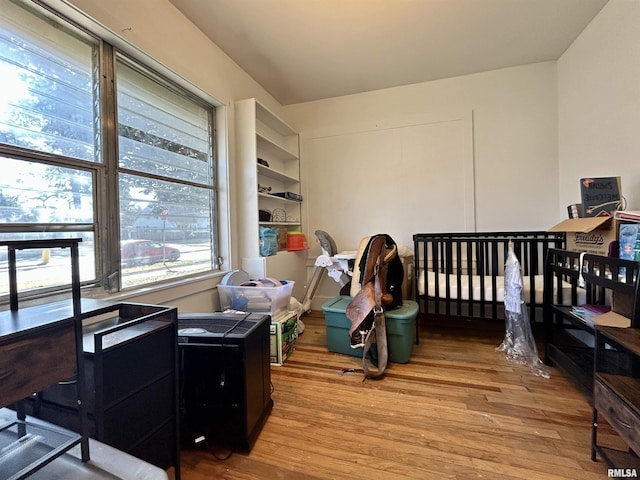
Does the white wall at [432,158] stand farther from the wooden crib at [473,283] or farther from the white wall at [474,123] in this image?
the wooden crib at [473,283]

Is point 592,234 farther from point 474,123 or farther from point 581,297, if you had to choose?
point 474,123

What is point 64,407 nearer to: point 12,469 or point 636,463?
point 12,469

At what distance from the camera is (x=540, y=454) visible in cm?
123

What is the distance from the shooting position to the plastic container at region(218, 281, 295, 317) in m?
2.23

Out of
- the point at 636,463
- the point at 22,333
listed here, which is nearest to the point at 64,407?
the point at 22,333

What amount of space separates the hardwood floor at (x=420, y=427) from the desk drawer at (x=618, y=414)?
0.28 meters

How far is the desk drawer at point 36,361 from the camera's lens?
1.98ft

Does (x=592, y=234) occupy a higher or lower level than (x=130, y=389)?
higher

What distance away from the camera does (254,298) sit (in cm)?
225

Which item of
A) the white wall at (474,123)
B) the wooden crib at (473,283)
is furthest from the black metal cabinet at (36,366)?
the wooden crib at (473,283)

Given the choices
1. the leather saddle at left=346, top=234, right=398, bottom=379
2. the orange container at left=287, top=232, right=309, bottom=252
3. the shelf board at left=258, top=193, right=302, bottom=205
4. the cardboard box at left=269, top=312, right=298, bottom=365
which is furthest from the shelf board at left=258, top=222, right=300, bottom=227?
the leather saddle at left=346, top=234, right=398, bottom=379

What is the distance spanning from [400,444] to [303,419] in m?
0.51

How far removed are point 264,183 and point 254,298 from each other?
4.81 ft

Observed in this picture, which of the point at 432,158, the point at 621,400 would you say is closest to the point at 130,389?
the point at 621,400
